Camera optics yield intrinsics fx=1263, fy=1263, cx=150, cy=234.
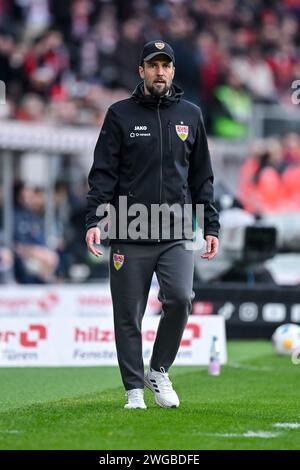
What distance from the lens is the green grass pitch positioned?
665cm

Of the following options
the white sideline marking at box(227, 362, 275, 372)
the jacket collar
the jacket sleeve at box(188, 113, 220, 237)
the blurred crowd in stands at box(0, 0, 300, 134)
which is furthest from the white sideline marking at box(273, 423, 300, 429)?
the blurred crowd in stands at box(0, 0, 300, 134)

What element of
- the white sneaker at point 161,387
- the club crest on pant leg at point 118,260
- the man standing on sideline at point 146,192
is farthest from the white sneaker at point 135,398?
the club crest on pant leg at point 118,260

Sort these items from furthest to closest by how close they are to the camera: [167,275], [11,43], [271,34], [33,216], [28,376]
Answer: [271,34] < [11,43] < [33,216] < [28,376] < [167,275]

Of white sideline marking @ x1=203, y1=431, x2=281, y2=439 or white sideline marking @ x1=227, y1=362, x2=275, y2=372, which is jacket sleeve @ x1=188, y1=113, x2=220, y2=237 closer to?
white sideline marking @ x1=203, y1=431, x2=281, y2=439

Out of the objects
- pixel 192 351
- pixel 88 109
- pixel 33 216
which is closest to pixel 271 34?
pixel 88 109

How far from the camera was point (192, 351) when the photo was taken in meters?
11.6

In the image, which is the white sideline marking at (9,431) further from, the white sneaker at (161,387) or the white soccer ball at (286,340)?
the white soccer ball at (286,340)

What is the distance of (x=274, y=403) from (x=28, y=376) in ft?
9.23

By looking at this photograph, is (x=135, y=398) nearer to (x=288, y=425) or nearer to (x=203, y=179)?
(x=288, y=425)

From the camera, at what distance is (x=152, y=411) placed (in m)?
7.83

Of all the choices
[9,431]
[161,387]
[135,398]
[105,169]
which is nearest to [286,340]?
[161,387]

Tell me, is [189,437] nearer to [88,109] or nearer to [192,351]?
[192,351]

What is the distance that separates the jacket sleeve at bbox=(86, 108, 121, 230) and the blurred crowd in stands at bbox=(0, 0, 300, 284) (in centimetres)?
892

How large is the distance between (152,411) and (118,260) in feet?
3.15
